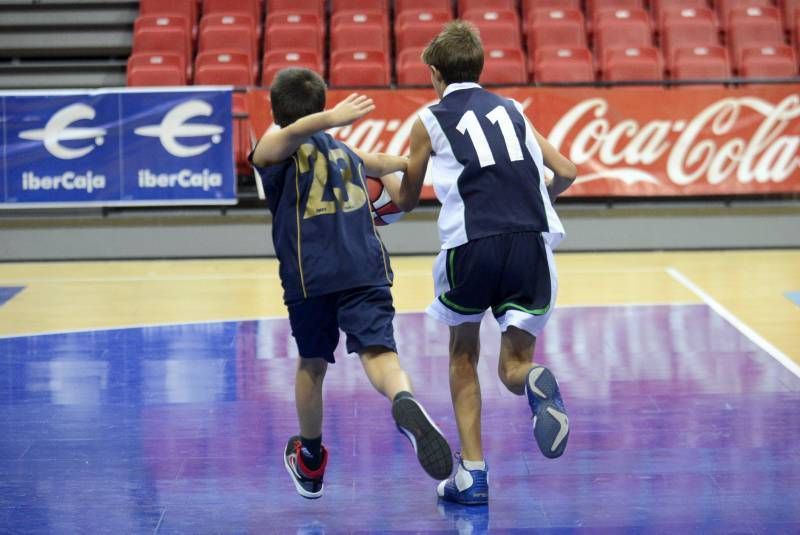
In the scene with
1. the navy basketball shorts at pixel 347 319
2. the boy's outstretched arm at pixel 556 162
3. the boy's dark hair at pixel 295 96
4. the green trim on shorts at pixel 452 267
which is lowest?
the navy basketball shorts at pixel 347 319

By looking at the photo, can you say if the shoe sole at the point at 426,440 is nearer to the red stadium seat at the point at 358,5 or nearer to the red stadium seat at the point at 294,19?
the red stadium seat at the point at 294,19

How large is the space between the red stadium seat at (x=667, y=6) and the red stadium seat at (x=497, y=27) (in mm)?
1689

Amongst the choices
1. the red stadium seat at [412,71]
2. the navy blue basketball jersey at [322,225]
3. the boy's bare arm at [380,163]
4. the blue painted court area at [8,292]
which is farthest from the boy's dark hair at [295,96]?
the red stadium seat at [412,71]

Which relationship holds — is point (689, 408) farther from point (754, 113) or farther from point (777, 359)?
point (754, 113)

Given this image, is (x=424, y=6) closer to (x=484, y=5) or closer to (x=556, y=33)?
(x=484, y=5)

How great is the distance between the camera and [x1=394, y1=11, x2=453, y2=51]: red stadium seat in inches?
591

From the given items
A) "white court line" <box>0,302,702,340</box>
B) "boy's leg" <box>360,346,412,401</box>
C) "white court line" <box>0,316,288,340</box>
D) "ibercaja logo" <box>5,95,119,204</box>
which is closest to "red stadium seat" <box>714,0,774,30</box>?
"white court line" <box>0,302,702,340</box>

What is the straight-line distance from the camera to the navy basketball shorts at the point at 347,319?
183 inches

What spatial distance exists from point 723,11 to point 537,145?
38.3 ft

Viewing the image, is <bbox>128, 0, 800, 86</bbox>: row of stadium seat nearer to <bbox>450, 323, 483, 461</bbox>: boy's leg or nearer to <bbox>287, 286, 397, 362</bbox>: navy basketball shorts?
<bbox>450, 323, 483, 461</bbox>: boy's leg

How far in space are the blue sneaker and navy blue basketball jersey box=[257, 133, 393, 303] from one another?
0.82m

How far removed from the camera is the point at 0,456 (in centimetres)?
593

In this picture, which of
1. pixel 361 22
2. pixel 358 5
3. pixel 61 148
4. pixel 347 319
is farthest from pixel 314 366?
pixel 358 5

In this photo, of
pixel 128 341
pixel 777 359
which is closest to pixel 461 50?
pixel 777 359
